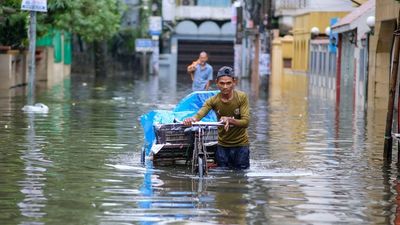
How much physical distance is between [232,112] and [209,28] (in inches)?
2706

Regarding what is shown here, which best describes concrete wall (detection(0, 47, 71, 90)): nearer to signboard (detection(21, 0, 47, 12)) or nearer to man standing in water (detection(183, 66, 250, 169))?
signboard (detection(21, 0, 47, 12))

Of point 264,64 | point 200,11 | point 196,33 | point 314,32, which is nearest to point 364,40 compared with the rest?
point 264,64

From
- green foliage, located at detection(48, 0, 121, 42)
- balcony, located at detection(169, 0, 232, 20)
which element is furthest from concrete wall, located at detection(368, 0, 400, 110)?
balcony, located at detection(169, 0, 232, 20)

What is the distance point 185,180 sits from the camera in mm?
13742

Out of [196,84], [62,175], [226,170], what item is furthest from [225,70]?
[196,84]

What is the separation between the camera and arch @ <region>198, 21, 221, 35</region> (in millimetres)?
82438

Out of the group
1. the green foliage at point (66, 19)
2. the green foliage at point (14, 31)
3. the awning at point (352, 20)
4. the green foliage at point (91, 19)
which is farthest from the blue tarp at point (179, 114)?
the green foliage at point (91, 19)

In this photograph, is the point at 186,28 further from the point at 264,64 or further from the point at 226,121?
the point at 226,121

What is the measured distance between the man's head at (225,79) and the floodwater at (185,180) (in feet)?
3.64

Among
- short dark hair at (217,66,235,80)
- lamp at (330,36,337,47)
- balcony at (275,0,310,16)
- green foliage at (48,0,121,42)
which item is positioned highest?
balcony at (275,0,310,16)

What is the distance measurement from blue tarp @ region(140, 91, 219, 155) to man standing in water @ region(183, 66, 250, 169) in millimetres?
1094

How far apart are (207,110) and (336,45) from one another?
92.9ft

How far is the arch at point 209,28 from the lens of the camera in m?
82.4

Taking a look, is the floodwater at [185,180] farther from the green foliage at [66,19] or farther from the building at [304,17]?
the building at [304,17]
